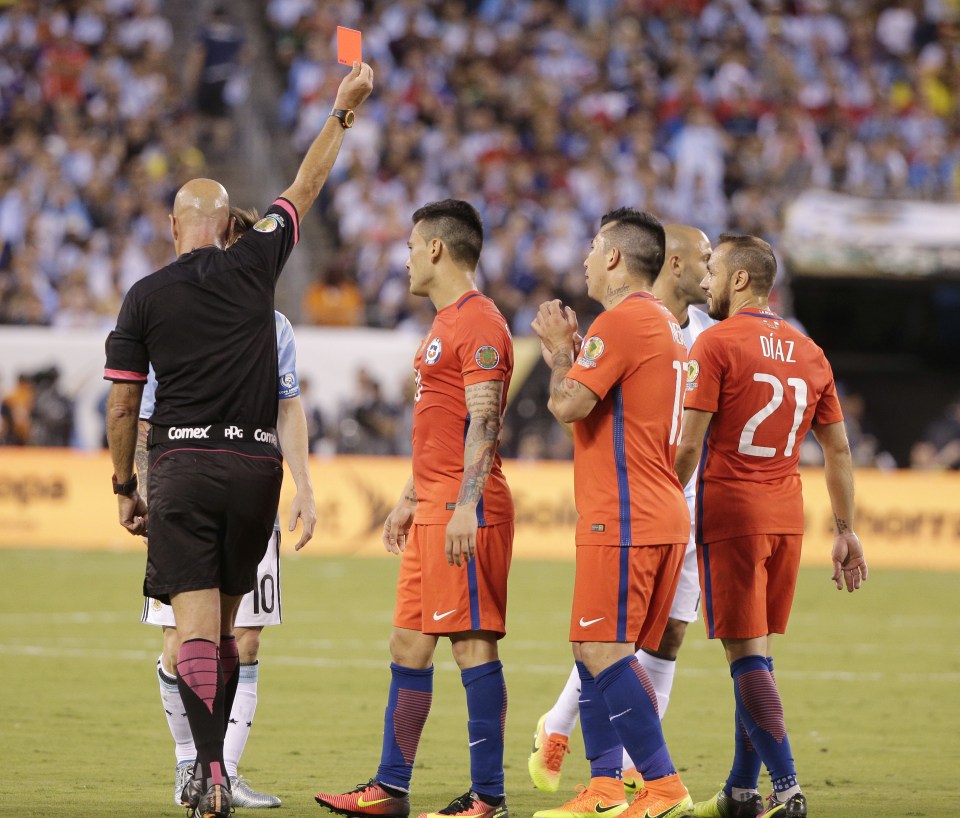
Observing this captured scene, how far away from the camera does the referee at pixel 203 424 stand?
617 cm

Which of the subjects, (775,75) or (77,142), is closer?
(77,142)

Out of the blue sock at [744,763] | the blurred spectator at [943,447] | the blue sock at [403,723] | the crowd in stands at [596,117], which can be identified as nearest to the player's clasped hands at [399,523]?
the blue sock at [403,723]

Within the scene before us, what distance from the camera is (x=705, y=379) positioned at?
665 cm

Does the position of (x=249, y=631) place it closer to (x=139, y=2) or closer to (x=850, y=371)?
(x=850, y=371)

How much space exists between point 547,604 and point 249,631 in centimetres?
851

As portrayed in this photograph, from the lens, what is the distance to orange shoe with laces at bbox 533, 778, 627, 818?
249 inches

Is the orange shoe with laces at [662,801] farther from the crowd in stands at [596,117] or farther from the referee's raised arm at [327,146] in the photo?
the crowd in stands at [596,117]

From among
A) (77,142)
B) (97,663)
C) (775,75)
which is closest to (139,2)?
(77,142)

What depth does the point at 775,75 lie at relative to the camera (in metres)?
26.5

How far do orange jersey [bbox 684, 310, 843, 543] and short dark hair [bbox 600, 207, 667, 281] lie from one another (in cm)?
47

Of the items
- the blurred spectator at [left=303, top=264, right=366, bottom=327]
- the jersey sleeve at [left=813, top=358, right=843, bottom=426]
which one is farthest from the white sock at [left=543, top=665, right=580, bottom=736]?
the blurred spectator at [left=303, top=264, right=366, bottom=327]

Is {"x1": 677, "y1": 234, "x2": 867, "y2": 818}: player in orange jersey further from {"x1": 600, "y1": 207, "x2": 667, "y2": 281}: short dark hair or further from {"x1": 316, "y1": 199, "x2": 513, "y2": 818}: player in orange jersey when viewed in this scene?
{"x1": 316, "y1": 199, "x2": 513, "y2": 818}: player in orange jersey

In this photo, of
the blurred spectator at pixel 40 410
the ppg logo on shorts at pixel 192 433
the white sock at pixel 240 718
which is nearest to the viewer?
the ppg logo on shorts at pixel 192 433

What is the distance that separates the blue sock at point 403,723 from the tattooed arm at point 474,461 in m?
0.66
